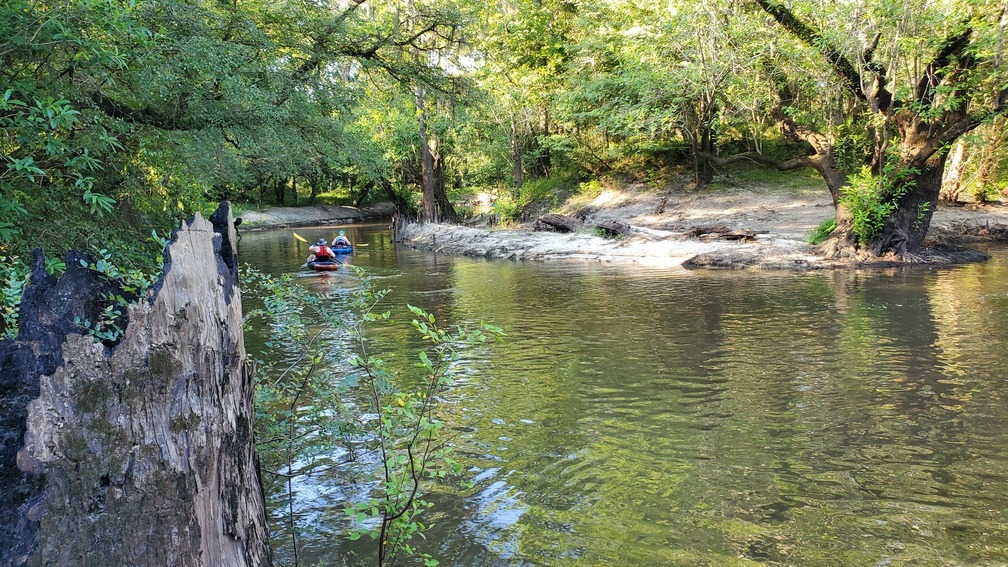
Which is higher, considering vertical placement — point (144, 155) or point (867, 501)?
point (144, 155)

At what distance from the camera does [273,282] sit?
4.96 metres

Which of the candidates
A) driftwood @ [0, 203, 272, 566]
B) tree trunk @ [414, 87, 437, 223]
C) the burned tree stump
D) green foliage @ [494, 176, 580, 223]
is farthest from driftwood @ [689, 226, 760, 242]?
driftwood @ [0, 203, 272, 566]

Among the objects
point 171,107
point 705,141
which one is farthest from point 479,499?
point 705,141

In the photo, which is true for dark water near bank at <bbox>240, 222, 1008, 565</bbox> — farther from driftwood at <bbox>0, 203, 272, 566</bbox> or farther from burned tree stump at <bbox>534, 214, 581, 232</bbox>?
burned tree stump at <bbox>534, 214, 581, 232</bbox>

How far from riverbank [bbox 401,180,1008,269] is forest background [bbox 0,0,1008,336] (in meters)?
1.67

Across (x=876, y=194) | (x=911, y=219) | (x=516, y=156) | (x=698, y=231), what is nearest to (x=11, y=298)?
(x=876, y=194)

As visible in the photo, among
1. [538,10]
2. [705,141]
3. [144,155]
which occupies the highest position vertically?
[538,10]

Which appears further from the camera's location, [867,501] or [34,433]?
[867,501]

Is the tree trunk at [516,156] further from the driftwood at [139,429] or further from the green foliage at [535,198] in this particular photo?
the driftwood at [139,429]

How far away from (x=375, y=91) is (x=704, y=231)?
42.9 ft

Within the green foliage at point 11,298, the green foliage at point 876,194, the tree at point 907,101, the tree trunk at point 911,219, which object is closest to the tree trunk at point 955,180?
the tree trunk at point 911,219

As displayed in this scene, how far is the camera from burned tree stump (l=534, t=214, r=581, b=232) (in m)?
28.6

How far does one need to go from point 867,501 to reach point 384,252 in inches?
1035

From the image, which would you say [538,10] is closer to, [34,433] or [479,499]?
[479,499]
